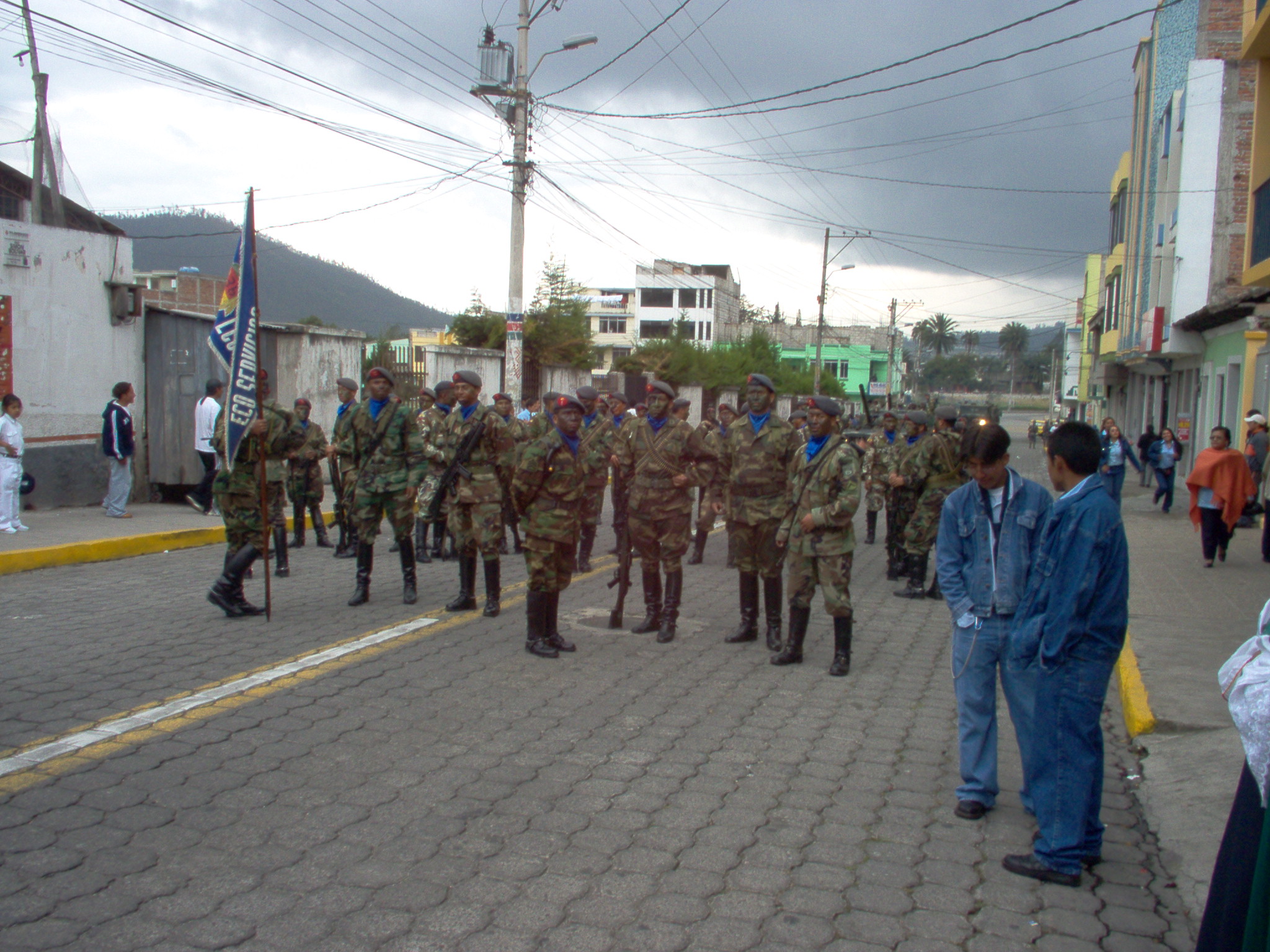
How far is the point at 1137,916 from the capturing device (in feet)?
11.7

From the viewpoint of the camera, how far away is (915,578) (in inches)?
382

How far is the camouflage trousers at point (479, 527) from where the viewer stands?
7.86m

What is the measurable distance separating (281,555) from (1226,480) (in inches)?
408

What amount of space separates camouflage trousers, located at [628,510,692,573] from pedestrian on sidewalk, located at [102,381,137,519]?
25.1ft

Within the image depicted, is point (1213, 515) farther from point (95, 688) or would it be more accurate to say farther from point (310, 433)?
point (95, 688)

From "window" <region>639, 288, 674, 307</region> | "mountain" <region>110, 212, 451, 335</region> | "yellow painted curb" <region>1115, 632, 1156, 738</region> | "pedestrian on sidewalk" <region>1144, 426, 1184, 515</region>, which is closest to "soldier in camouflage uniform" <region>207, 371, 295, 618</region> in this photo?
"yellow painted curb" <region>1115, 632, 1156, 738</region>

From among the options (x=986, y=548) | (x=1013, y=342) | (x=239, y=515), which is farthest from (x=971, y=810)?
(x=1013, y=342)

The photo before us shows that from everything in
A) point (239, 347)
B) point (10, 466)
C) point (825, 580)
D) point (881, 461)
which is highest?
point (239, 347)

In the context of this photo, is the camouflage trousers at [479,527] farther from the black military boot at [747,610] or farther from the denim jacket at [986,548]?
the denim jacket at [986,548]

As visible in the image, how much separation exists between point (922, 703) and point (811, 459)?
5.71 feet

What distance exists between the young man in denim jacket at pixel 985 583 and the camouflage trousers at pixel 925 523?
16.6 ft

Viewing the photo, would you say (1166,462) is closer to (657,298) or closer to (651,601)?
(651,601)

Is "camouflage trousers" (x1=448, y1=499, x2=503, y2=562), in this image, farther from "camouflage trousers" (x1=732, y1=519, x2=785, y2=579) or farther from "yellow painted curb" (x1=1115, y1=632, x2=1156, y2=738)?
"yellow painted curb" (x1=1115, y1=632, x2=1156, y2=738)

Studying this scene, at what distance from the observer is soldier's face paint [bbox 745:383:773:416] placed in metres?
7.30
